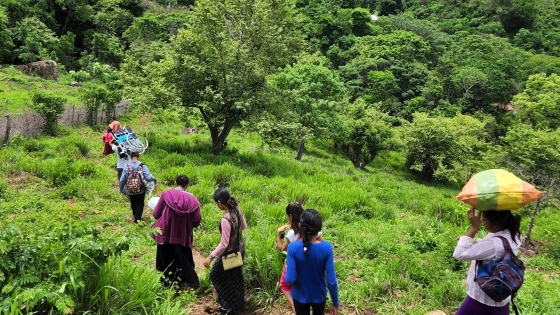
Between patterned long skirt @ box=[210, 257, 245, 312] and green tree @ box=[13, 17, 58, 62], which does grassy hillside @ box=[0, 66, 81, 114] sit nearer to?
green tree @ box=[13, 17, 58, 62]

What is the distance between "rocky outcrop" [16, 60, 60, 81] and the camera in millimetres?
22508

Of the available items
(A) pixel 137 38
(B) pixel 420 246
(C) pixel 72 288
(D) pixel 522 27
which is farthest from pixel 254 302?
(D) pixel 522 27

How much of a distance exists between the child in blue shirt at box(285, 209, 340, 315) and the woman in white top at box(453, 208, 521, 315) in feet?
3.05

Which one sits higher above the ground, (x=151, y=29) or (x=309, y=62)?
(x=151, y=29)

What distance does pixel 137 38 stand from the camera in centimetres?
3203

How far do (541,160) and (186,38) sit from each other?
17.3 meters

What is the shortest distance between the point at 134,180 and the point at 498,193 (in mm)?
5166

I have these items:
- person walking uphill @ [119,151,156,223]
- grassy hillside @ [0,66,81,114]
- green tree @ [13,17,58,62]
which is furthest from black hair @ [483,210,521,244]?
green tree @ [13,17,58,62]

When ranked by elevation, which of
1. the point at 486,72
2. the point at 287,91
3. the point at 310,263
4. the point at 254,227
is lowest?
the point at 254,227

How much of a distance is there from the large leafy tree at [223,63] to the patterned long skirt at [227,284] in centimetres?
865

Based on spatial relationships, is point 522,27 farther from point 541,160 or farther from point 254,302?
point 254,302

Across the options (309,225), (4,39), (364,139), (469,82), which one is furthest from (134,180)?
(469,82)

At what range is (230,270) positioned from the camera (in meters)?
3.93

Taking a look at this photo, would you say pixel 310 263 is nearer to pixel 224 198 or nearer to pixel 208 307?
pixel 224 198
